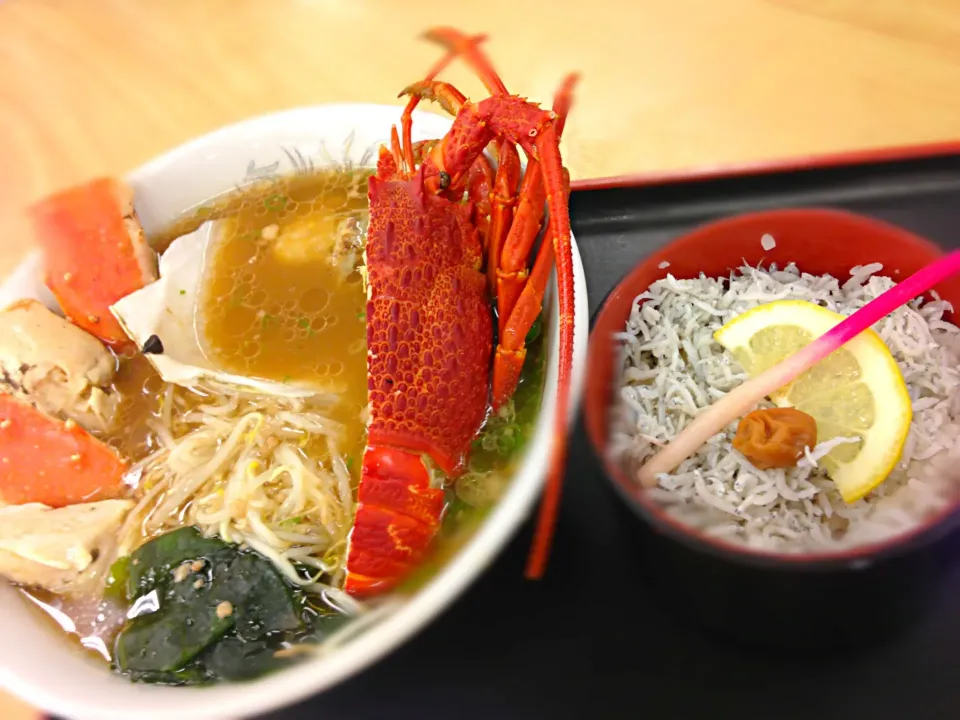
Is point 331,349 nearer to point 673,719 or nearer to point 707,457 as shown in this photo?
point 707,457

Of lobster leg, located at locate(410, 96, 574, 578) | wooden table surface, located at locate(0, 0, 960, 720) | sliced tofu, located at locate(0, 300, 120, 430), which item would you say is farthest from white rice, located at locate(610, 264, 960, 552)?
sliced tofu, located at locate(0, 300, 120, 430)

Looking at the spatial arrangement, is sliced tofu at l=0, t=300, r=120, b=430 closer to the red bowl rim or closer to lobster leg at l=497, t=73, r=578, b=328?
lobster leg at l=497, t=73, r=578, b=328

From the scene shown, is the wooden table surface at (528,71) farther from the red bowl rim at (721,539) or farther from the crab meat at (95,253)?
the crab meat at (95,253)

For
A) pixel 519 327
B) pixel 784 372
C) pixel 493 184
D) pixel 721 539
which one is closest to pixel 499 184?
pixel 493 184

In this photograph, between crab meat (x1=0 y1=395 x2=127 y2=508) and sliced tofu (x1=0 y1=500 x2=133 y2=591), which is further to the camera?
crab meat (x1=0 y1=395 x2=127 y2=508)

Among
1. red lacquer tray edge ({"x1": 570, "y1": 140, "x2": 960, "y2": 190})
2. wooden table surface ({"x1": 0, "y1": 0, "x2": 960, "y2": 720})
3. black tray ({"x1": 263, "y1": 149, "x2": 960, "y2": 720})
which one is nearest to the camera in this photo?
black tray ({"x1": 263, "y1": 149, "x2": 960, "y2": 720})

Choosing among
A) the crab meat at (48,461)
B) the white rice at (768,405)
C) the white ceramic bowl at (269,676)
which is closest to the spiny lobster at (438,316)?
the white ceramic bowl at (269,676)

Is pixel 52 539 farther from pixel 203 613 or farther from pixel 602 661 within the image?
pixel 602 661
